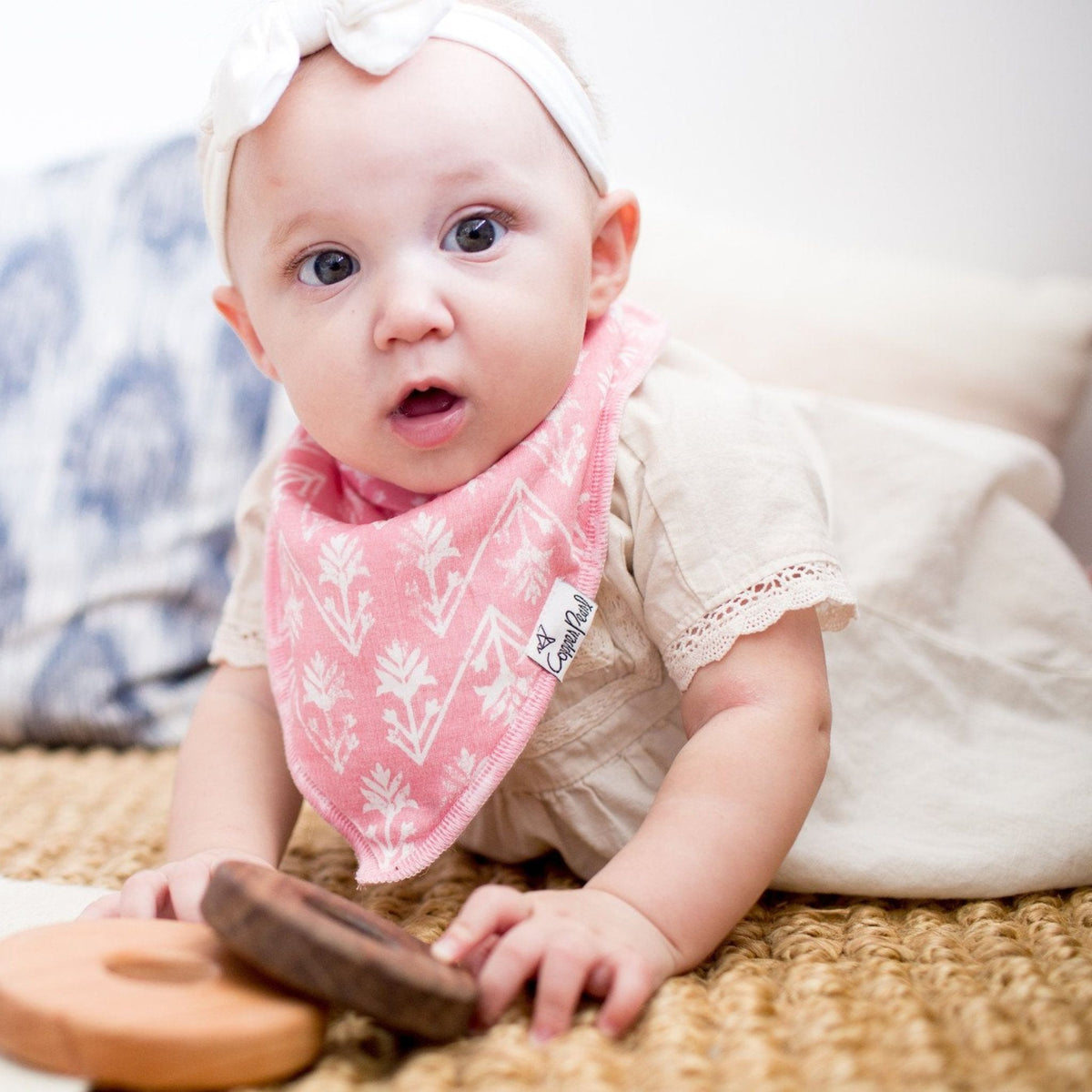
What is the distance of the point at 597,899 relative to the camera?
62 centimetres

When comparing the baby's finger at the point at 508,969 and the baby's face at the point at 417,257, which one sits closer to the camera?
the baby's finger at the point at 508,969

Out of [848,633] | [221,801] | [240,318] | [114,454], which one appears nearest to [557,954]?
[221,801]

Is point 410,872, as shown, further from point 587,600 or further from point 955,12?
point 955,12

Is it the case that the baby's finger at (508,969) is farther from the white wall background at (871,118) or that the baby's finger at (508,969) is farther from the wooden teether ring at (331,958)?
the white wall background at (871,118)

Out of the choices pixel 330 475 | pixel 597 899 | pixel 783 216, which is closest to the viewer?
pixel 597 899

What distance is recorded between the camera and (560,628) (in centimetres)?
75

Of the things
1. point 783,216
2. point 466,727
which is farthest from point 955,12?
point 466,727

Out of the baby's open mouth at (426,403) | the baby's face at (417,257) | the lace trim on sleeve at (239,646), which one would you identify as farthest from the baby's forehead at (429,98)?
the lace trim on sleeve at (239,646)

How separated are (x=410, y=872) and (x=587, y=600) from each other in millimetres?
201

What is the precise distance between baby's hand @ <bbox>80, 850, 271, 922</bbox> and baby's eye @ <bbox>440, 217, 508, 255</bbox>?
389 mm

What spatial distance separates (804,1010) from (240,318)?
0.63m

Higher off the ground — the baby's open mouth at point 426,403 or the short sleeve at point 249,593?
the baby's open mouth at point 426,403

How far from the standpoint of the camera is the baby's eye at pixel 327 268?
745 millimetres

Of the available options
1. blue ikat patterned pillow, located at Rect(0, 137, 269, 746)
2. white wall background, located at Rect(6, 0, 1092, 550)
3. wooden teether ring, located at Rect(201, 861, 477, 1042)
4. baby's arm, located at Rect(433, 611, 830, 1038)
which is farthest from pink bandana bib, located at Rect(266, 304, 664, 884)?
white wall background, located at Rect(6, 0, 1092, 550)
